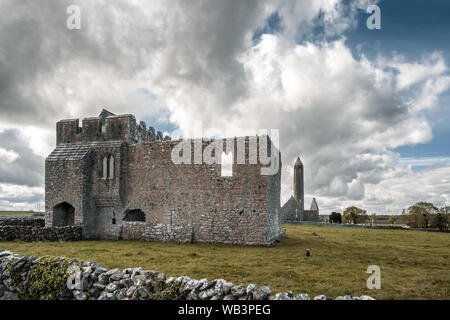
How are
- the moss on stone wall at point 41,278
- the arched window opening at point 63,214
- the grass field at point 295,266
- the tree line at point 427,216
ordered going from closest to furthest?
1. the moss on stone wall at point 41,278
2. the grass field at point 295,266
3. the arched window opening at point 63,214
4. the tree line at point 427,216

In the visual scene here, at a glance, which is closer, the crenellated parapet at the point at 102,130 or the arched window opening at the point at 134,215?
the arched window opening at the point at 134,215

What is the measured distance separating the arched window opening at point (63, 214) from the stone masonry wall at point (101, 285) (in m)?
12.5

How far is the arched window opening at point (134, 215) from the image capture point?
1928cm

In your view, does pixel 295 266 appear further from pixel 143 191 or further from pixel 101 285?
pixel 143 191

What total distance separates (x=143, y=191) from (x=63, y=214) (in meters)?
7.03

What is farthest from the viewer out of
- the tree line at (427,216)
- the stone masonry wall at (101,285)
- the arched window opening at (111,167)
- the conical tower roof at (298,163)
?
the conical tower roof at (298,163)

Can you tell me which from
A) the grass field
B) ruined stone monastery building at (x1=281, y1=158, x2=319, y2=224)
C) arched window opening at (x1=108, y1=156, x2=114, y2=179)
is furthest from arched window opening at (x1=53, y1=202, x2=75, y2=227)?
ruined stone monastery building at (x1=281, y1=158, x2=319, y2=224)

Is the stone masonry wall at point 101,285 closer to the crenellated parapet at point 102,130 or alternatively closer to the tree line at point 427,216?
the crenellated parapet at point 102,130

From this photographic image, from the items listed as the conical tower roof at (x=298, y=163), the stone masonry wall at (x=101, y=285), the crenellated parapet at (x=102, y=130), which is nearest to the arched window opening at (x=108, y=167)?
the crenellated parapet at (x=102, y=130)

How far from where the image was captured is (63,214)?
2056 centimetres

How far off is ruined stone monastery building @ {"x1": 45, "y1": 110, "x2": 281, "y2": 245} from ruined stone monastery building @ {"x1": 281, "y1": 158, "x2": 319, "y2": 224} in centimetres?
3329

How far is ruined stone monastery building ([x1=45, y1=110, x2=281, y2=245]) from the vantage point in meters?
16.6
